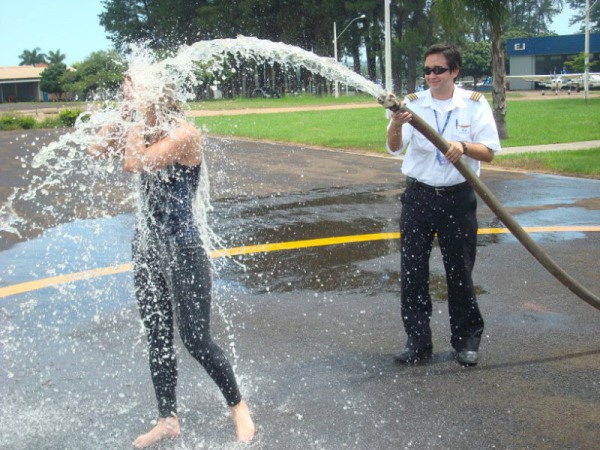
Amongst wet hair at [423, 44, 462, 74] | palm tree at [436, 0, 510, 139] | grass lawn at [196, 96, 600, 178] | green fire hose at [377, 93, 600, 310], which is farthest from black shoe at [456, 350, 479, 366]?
palm tree at [436, 0, 510, 139]

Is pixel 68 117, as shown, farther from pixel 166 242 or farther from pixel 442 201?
pixel 166 242

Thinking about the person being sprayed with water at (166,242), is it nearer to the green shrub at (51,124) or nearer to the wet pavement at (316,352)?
the wet pavement at (316,352)

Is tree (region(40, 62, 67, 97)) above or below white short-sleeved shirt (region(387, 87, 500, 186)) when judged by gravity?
above

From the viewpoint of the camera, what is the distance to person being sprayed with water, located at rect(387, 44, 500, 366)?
4672mm

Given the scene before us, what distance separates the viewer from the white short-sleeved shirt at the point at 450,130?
15.3ft

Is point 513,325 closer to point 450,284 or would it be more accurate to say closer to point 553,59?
point 450,284

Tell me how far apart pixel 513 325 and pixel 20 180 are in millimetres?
11796

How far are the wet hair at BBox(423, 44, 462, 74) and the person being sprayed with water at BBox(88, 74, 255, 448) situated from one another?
1.73 metres

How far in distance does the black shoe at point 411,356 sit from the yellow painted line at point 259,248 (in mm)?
3325

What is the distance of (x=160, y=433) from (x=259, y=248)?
4.37 m

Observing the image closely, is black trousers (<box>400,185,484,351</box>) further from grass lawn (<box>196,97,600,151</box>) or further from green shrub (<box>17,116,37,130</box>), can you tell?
green shrub (<box>17,116,37,130</box>)

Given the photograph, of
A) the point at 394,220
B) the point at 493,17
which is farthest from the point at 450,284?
the point at 493,17

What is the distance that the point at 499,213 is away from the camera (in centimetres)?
445

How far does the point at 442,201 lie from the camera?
4699 mm
